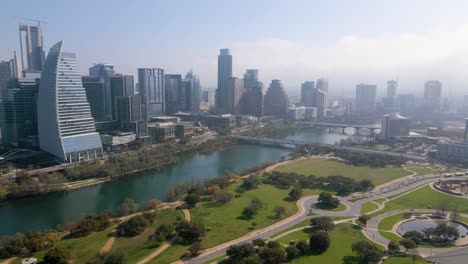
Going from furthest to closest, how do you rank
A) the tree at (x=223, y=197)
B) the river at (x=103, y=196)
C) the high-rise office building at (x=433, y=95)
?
the high-rise office building at (x=433, y=95) → the tree at (x=223, y=197) → the river at (x=103, y=196)

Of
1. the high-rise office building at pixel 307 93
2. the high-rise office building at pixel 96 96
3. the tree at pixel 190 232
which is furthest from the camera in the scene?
the high-rise office building at pixel 307 93

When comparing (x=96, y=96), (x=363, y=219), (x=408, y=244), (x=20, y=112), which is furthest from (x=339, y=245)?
(x=96, y=96)

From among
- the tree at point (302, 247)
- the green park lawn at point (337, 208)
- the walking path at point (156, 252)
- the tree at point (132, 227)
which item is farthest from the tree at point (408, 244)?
the tree at point (132, 227)

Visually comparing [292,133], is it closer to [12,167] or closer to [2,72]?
[12,167]

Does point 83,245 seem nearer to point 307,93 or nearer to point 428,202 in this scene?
point 428,202

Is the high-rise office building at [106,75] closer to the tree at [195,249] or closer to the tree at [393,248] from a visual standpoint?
the tree at [195,249]

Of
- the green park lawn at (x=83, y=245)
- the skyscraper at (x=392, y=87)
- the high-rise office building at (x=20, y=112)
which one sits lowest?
the green park lawn at (x=83, y=245)

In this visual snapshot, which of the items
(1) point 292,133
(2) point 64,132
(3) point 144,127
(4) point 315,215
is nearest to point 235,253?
(4) point 315,215
